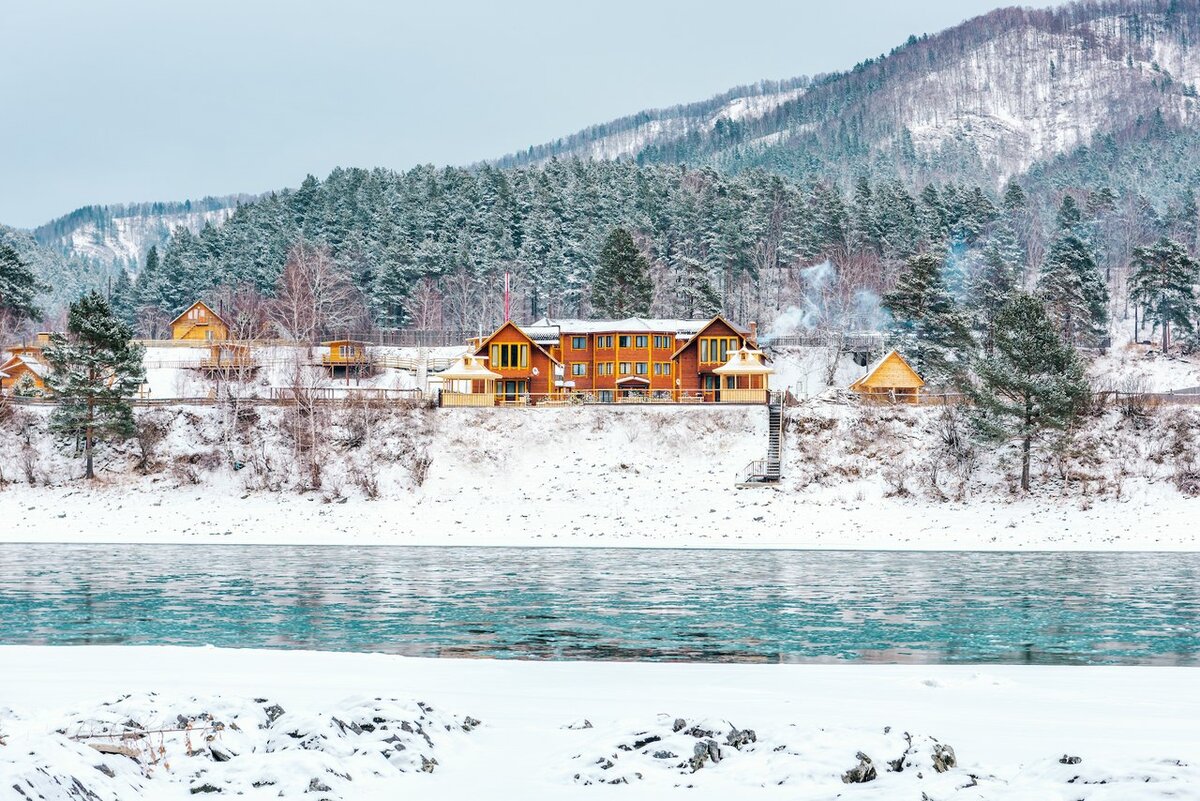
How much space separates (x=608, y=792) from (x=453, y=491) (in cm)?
4463

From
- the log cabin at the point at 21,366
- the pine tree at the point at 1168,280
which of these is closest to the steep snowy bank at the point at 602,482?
the log cabin at the point at 21,366

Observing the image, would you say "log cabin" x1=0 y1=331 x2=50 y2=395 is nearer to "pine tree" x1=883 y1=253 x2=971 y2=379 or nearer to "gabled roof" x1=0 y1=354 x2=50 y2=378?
"gabled roof" x1=0 y1=354 x2=50 y2=378

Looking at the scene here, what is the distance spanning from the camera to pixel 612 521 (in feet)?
162

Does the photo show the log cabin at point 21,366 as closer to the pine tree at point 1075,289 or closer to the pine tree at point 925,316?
the pine tree at point 925,316

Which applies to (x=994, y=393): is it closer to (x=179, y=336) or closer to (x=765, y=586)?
(x=765, y=586)

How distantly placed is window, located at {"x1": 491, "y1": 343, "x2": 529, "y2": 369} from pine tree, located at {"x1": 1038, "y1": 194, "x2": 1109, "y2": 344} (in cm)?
3754

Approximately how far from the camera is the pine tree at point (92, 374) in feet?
183

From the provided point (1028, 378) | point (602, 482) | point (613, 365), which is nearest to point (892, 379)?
point (1028, 378)

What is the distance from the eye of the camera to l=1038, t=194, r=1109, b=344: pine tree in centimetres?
8106

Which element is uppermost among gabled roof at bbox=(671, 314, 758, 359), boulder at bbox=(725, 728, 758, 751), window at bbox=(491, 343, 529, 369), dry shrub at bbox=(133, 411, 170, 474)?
gabled roof at bbox=(671, 314, 758, 359)

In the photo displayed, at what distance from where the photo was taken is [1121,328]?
102500 mm

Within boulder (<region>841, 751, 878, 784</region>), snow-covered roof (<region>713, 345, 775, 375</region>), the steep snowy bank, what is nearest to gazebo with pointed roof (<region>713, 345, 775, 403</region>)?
snow-covered roof (<region>713, 345, 775, 375</region>)

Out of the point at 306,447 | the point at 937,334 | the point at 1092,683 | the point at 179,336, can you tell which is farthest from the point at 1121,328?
the point at 1092,683

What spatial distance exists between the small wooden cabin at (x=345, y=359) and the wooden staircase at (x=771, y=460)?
3385cm
